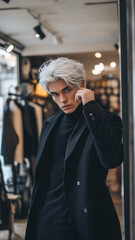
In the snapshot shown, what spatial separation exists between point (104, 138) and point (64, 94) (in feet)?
1.17

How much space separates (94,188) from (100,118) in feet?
1.01

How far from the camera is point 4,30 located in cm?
384

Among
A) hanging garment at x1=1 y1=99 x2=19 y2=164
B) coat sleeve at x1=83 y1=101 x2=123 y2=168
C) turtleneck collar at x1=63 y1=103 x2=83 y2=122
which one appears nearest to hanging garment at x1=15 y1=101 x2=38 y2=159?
hanging garment at x1=1 y1=99 x2=19 y2=164

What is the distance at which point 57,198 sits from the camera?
1.54 meters

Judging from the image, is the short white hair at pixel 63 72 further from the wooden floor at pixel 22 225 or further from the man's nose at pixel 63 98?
the wooden floor at pixel 22 225

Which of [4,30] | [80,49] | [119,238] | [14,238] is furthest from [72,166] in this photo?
[4,30]

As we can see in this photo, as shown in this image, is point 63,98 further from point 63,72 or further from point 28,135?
point 28,135

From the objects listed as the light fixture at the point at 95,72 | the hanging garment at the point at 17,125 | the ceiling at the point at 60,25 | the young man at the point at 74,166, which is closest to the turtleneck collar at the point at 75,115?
the young man at the point at 74,166

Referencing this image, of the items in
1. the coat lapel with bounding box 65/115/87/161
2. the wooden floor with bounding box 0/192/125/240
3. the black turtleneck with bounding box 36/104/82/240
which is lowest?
the wooden floor with bounding box 0/192/125/240

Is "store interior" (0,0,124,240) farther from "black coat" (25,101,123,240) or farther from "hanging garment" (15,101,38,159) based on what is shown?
"black coat" (25,101,123,240)

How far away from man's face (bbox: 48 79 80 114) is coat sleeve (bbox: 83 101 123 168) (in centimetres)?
20

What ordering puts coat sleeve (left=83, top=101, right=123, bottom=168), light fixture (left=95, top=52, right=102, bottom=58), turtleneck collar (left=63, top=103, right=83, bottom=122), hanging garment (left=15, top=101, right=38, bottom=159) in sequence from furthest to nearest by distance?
hanging garment (left=15, top=101, right=38, bottom=159) → light fixture (left=95, top=52, right=102, bottom=58) → turtleneck collar (left=63, top=103, right=83, bottom=122) → coat sleeve (left=83, top=101, right=123, bottom=168)

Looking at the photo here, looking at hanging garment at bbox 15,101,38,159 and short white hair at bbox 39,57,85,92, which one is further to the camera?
hanging garment at bbox 15,101,38,159

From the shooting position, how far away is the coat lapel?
148 cm
